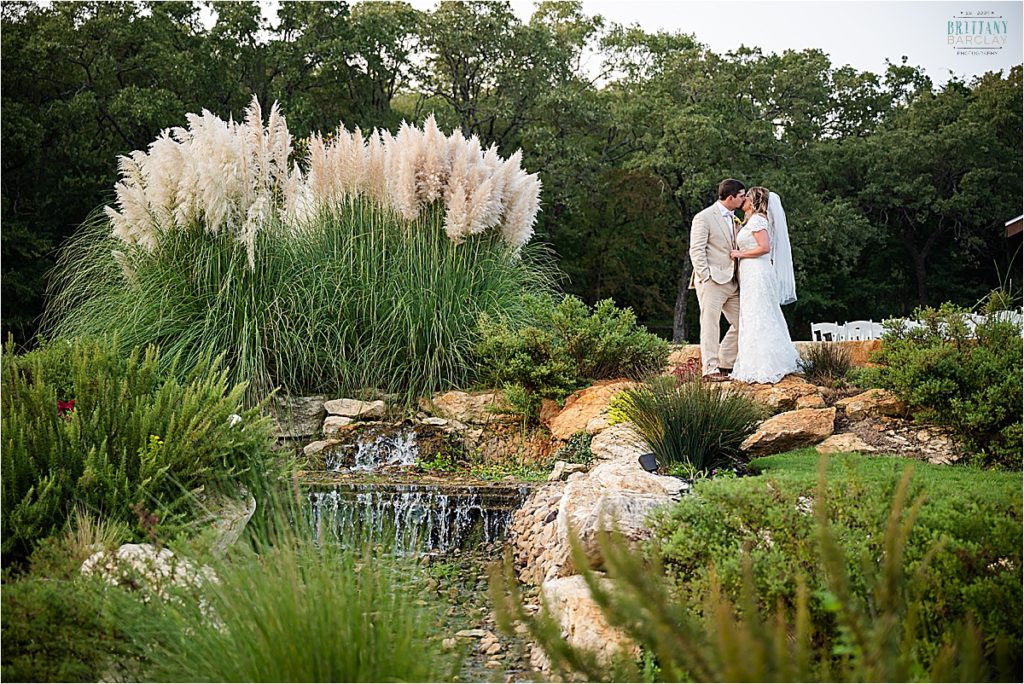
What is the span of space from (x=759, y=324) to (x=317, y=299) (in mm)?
3686

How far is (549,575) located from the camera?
493 cm

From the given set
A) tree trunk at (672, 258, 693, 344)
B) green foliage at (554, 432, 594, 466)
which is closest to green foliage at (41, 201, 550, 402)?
green foliage at (554, 432, 594, 466)

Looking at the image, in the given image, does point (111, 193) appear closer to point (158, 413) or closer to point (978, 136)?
point (158, 413)

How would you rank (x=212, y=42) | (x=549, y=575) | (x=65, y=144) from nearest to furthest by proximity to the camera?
(x=549, y=575)
(x=65, y=144)
(x=212, y=42)

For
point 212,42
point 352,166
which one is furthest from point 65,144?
point 352,166

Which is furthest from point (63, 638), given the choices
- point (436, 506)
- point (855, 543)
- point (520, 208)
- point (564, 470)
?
point (520, 208)

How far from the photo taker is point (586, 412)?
23.4 ft

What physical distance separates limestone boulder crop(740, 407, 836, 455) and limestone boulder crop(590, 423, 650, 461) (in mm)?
681

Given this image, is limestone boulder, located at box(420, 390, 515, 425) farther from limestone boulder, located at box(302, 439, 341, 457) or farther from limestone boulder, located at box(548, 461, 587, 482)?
limestone boulder, located at box(548, 461, 587, 482)

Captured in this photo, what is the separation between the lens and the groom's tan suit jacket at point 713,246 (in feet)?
27.7

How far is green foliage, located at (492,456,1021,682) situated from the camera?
1650mm

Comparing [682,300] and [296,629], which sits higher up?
[682,300]

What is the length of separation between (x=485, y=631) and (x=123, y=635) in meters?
1.79

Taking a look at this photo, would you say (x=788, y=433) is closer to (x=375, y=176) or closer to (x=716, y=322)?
(x=716, y=322)
